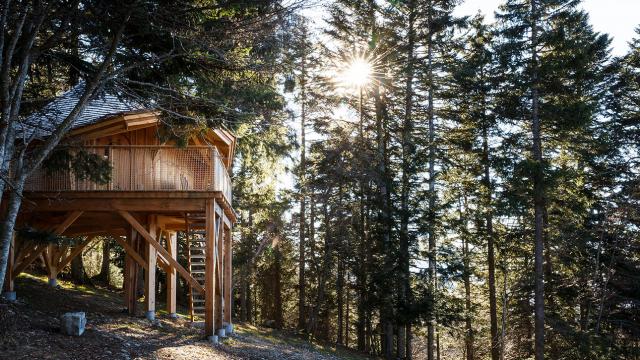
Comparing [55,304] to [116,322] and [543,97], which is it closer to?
[116,322]

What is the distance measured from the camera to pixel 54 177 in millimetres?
13555

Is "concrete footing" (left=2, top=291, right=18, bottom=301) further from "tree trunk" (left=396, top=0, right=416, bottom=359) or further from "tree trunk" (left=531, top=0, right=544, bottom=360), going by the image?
"tree trunk" (left=531, top=0, right=544, bottom=360)

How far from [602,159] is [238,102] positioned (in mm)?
19843

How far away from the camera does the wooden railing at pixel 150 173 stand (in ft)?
44.5

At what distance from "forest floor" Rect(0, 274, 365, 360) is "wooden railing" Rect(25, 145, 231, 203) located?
305cm

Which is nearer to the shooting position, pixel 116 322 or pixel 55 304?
pixel 116 322

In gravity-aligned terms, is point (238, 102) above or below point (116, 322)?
above

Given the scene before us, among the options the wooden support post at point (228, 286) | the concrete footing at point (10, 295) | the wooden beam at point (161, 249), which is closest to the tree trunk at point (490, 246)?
the wooden support post at point (228, 286)

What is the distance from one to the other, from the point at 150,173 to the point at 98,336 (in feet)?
13.7

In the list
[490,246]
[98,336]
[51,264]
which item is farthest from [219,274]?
[490,246]

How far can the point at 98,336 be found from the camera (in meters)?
11.2

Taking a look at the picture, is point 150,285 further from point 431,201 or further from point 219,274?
point 431,201

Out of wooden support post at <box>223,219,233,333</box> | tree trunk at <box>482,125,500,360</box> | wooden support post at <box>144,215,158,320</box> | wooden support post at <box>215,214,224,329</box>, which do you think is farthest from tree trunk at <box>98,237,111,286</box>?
tree trunk at <box>482,125,500,360</box>

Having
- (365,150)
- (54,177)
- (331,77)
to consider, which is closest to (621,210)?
(365,150)
